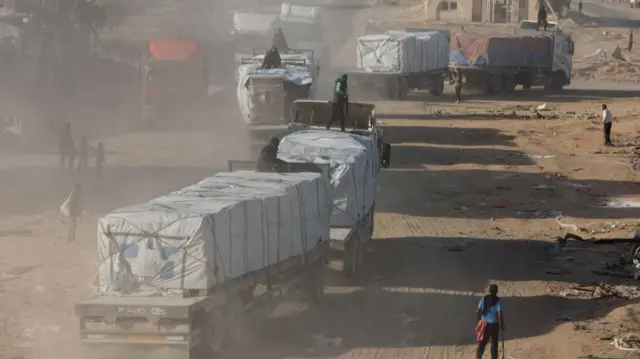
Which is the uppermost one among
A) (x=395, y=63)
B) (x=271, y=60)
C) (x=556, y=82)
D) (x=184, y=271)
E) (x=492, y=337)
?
(x=271, y=60)

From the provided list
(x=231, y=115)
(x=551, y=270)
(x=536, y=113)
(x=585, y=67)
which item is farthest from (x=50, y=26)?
(x=551, y=270)

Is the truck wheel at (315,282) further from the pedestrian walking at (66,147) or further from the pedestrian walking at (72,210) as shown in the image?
the pedestrian walking at (66,147)

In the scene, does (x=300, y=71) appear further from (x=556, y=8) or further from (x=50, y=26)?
(x=556, y=8)

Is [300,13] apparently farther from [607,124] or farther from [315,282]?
[315,282]

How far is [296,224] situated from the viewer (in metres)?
19.4

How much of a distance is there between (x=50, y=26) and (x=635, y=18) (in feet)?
165

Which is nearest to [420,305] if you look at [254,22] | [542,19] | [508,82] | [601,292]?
[601,292]

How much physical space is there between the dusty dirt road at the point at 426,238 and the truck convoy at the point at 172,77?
3.41 ft

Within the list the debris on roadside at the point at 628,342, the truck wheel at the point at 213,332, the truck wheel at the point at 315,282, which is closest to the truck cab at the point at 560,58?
the truck wheel at the point at 315,282

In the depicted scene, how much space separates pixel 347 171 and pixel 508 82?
37.8 meters

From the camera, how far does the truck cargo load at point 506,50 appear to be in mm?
57938

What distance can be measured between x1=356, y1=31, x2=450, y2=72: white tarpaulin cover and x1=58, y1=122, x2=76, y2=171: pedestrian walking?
21941mm

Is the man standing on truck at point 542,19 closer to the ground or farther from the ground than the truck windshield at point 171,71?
farther from the ground

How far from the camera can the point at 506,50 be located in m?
58.0
